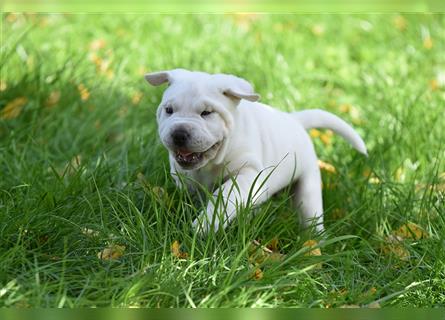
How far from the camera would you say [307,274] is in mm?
3332

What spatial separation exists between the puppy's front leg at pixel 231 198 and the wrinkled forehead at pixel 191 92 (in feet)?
1.18

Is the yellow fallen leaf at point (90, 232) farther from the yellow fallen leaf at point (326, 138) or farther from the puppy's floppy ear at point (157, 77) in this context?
the yellow fallen leaf at point (326, 138)

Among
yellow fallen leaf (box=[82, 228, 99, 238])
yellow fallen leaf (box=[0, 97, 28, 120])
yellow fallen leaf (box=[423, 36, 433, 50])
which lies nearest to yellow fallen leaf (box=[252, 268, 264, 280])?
yellow fallen leaf (box=[82, 228, 99, 238])

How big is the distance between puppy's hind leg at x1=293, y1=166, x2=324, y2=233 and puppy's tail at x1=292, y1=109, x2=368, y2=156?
0.98ft

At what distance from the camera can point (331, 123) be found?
4.45m

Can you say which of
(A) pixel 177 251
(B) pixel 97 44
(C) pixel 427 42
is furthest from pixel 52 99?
(C) pixel 427 42

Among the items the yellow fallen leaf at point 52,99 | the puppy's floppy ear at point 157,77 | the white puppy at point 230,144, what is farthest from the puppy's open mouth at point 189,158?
the yellow fallen leaf at point 52,99

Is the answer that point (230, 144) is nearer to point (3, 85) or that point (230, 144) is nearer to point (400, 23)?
point (3, 85)

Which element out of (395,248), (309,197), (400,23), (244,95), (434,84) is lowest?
(395,248)

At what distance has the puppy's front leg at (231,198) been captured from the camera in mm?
3453

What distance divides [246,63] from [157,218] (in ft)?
8.86

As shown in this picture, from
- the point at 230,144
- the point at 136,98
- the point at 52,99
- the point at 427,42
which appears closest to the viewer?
the point at 230,144

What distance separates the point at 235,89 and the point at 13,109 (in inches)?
72.7

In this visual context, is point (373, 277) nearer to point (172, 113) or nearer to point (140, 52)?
point (172, 113)
